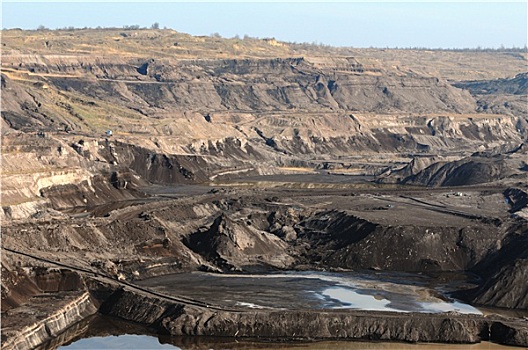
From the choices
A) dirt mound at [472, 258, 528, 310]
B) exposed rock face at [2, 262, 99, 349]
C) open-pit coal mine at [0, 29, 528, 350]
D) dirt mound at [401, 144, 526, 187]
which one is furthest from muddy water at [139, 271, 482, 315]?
dirt mound at [401, 144, 526, 187]

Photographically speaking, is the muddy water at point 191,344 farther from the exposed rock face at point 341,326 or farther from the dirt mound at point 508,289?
the dirt mound at point 508,289

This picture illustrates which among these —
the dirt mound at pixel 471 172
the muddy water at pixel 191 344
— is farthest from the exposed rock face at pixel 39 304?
the dirt mound at pixel 471 172

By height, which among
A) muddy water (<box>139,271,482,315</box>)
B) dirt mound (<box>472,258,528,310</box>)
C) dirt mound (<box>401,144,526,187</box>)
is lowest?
muddy water (<box>139,271,482,315</box>)

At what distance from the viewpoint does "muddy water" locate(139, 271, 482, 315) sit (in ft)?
225

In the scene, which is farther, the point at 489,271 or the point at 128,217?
the point at 128,217

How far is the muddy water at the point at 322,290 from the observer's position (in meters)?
68.6

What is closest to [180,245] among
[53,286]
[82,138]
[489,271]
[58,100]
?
[53,286]

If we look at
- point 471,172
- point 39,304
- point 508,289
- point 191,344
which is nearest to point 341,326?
point 191,344

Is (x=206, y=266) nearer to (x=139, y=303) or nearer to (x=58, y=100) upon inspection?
(x=139, y=303)

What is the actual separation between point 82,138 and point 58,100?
113ft

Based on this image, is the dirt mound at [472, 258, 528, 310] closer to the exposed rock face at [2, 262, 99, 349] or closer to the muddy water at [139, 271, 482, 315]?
the muddy water at [139, 271, 482, 315]

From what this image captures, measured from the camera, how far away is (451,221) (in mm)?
94312

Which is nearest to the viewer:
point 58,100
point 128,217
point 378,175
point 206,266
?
point 206,266

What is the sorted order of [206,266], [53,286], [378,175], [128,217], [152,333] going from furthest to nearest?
1. [378,175]
2. [128,217]
3. [206,266]
4. [53,286]
5. [152,333]
